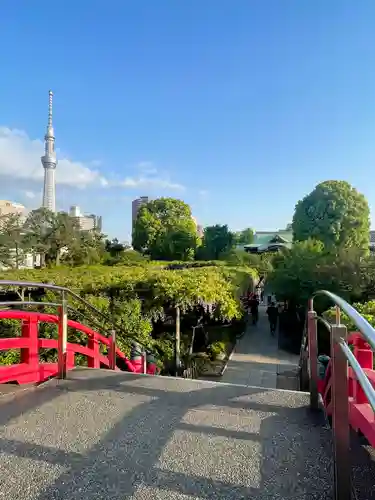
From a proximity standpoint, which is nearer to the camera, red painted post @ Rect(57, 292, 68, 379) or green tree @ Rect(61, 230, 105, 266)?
red painted post @ Rect(57, 292, 68, 379)

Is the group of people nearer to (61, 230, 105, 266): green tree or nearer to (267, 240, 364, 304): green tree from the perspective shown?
(267, 240, 364, 304): green tree

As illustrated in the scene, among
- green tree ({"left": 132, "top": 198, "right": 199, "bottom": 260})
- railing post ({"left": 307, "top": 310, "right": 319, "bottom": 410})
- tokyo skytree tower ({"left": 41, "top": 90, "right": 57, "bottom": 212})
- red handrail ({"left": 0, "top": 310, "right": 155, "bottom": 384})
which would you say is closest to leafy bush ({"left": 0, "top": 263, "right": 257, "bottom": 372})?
red handrail ({"left": 0, "top": 310, "right": 155, "bottom": 384})

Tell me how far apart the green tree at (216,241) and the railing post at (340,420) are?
36313 millimetres

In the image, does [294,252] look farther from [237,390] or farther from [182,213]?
[182,213]

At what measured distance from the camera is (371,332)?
107 centimetres

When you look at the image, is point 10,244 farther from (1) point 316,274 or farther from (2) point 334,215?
(2) point 334,215

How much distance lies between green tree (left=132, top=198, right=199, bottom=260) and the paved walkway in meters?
21.8

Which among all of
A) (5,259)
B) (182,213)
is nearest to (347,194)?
(182,213)

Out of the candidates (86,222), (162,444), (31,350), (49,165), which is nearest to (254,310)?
(31,350)

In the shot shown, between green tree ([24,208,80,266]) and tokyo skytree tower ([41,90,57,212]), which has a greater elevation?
tokyo skytree tower ([41,90,57,212])

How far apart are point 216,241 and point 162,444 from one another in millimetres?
36845

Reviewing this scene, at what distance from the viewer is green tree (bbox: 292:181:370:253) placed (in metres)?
27.8

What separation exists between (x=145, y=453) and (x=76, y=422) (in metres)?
0.66

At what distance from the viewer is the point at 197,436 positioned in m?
2.10
